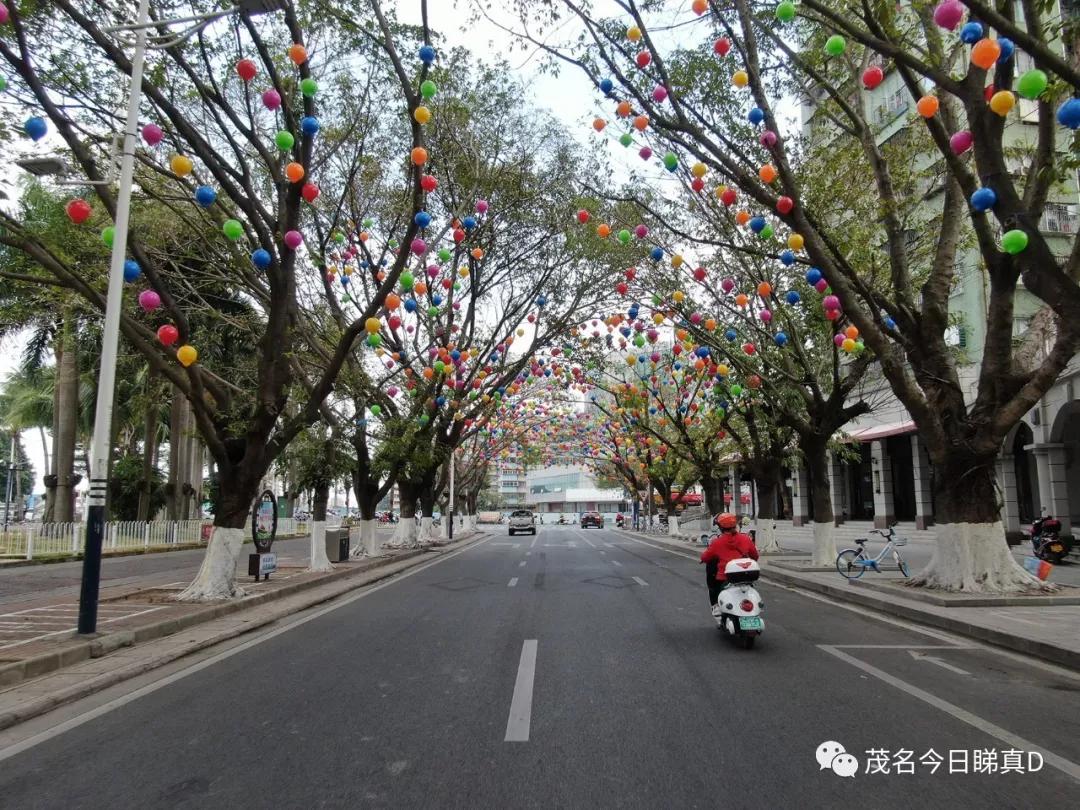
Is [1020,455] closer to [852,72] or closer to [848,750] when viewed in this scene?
[852,72]

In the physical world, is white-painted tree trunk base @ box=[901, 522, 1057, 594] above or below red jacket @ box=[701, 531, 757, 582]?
below

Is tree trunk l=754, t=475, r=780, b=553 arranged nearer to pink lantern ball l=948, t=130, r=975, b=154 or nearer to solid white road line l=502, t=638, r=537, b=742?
pink lantern ball l=948, t=130, r=975, b=154

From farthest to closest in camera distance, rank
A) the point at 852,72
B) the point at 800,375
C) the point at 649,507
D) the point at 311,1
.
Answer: the point at 649,507
the point at 800,375
the point at 852,72
the point at 311,1

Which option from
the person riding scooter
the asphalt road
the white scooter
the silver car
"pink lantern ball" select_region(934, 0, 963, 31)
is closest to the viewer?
the asphalt road

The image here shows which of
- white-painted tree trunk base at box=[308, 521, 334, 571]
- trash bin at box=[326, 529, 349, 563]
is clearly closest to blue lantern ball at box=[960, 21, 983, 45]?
white-painted tree trunk base at box=[308, 521, 334, 571]

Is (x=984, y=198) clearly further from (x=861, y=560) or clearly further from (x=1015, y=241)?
(x=861, y=560)

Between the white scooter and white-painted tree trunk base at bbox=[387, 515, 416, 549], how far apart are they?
19714mm

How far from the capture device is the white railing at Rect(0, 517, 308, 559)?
20594mm

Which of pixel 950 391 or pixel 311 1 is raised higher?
pixel 311 1

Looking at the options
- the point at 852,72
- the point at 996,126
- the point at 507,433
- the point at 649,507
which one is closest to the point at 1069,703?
the point at 996,126

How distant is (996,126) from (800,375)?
1016cm

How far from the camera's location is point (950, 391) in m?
11.7

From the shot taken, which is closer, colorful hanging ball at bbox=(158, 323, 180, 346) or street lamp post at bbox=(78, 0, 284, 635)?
street lamp post at bbox=(78, 0, 284, 635)

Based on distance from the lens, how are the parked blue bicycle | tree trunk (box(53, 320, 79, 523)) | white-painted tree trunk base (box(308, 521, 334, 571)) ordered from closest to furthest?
the parked blue bicycle
white-painted tree trunk base (box(308, 521, 334, 571))
tree trunk (box(53, 320, 79, 523))
